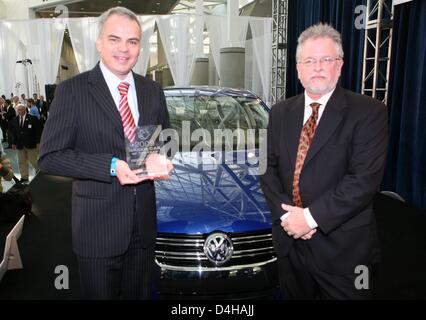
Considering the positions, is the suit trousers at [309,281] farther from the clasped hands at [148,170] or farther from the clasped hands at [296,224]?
the clasped hands at [148,170]

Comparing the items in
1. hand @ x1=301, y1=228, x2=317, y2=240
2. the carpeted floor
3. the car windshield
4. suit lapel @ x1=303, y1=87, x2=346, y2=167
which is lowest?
the carpeted floor

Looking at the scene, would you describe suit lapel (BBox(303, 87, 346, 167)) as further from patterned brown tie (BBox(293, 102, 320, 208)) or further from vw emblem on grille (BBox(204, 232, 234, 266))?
vw emblem on grille (BBox(204, 232, 234, 266))

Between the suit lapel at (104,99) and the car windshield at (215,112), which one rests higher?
the suit lapel at (104,99)

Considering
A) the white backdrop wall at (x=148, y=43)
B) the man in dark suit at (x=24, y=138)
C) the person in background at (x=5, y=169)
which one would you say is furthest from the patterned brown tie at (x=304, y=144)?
the white backdrop wall at (x=148, y=43)

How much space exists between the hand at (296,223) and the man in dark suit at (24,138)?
5992mm

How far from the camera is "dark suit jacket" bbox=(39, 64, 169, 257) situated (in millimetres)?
1532

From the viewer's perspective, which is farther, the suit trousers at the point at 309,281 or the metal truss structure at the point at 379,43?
the metal truss structure at the point at 379,43

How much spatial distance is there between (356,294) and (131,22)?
1.46 metres

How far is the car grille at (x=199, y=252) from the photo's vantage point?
7.10ft

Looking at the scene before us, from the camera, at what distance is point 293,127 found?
1756mm

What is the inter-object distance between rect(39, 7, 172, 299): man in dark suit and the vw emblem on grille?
42 cm

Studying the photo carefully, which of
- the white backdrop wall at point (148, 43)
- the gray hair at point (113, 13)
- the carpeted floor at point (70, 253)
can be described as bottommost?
the carpeted floor at point (70, 253)

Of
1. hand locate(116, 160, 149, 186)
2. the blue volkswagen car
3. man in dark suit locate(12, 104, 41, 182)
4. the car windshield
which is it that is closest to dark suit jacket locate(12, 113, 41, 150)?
man in dark suit locate(12, 104, 41, 182)
